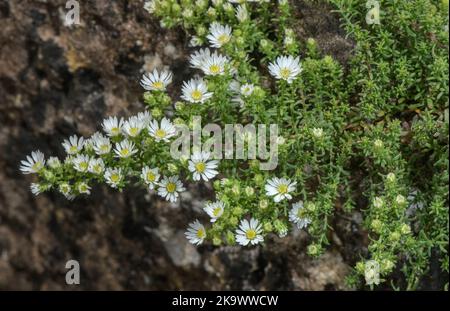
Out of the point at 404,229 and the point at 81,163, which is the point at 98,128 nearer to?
the point at 81,163

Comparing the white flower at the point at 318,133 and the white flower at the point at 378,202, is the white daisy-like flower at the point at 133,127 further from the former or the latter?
the white flower at the point at 378,202

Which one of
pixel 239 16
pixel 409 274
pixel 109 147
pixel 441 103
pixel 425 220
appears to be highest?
pixel 239 16

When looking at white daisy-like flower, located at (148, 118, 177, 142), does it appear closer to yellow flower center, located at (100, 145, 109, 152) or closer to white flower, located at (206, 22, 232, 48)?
yellow flower center, located at (100, 145, 109, 152)

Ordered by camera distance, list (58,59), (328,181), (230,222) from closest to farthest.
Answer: (230,222) → (328,181) → (58,59)

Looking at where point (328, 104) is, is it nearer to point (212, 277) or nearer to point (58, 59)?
point (212, 277)

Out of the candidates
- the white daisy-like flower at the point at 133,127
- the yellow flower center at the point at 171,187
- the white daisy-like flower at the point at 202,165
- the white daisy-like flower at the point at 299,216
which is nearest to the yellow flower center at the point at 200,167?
the white daisy-like flower at the point at 202,165

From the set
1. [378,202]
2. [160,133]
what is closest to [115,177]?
[160,133]

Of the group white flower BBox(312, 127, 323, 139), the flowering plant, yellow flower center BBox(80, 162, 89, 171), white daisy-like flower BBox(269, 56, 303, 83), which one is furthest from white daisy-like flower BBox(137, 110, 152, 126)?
white flower BBox(312, 127, 323, 139)

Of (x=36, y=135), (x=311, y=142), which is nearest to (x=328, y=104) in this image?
(x=311, y=142)
